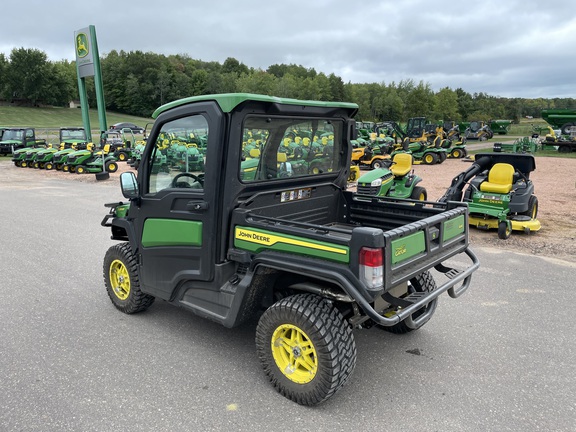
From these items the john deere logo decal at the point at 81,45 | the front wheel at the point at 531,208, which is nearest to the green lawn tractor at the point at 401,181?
the front wheel at the point at 531,208

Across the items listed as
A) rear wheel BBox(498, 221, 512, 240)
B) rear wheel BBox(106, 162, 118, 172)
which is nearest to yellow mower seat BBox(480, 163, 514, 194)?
rear wheel BBox(498, 221, 512, 240)

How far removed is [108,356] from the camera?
11.8 feet

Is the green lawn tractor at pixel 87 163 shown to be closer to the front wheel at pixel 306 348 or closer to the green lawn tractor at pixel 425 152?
the green lawn tractor at pixel 425 152

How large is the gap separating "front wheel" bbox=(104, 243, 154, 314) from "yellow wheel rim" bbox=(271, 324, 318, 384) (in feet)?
5.70

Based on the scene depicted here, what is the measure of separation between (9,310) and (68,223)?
4459 millimetres

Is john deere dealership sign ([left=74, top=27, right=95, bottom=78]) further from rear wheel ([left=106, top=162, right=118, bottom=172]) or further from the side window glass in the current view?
the side window glass

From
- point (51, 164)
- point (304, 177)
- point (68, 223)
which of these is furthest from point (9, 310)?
point (51, 164)

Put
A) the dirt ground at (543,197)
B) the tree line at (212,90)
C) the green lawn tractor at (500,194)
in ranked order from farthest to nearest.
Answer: the tree line at (212,90), the green lawn tractor at (500,194), the dirt ground at (543,197)

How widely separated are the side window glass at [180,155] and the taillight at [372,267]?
4.64 ft

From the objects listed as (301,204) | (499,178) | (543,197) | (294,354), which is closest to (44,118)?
(543,197)

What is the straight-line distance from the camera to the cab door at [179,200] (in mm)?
3301

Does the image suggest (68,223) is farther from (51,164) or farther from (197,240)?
(51,164)

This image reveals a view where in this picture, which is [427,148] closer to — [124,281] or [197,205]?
[124,281]

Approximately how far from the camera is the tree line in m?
70.6
